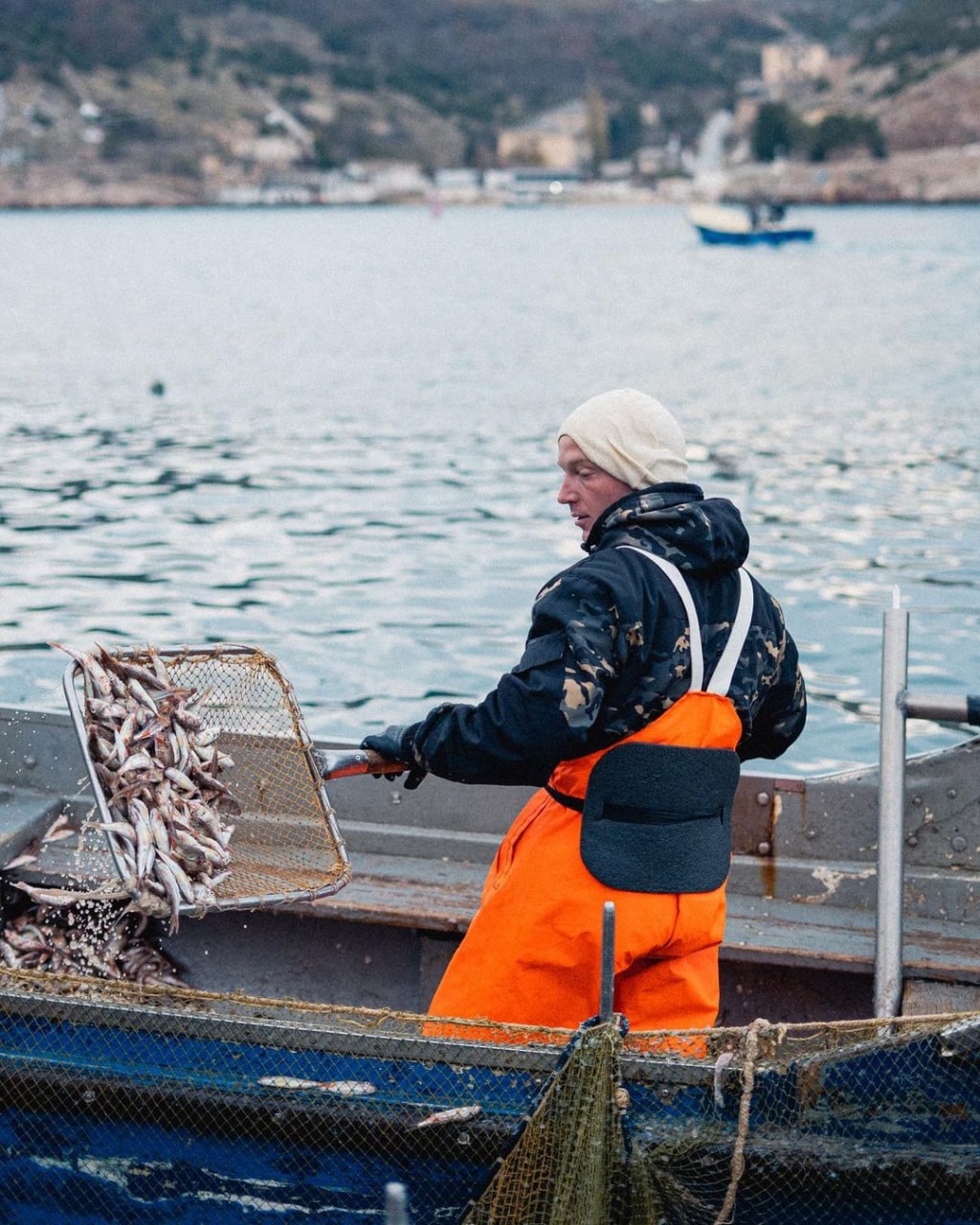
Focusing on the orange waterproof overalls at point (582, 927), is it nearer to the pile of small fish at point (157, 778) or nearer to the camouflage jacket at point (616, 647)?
the camouflage jacket at point (616, 647)

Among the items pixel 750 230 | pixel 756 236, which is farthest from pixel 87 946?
pixel 750 230

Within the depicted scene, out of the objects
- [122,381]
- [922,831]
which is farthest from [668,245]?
[922,831]

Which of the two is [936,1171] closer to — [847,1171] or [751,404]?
[847,1171]

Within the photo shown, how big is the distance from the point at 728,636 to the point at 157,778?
2.06 meters

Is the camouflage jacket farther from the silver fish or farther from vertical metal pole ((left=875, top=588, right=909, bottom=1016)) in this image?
vertical metal pole ((left=875, top=588, right=909, bottom=1016))

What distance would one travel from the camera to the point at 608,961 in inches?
145

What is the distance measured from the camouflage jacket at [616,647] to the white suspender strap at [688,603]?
0.02 metres

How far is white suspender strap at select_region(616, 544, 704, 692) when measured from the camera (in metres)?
3.82

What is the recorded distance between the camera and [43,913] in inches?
252

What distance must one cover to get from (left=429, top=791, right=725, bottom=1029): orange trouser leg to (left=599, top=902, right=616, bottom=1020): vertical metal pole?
11 centimetres

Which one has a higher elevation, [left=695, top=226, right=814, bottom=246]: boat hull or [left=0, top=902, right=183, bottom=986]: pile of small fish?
[left=0, top=902, right=183, bottom=986]: pile of small fish

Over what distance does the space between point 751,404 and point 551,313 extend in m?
24.3

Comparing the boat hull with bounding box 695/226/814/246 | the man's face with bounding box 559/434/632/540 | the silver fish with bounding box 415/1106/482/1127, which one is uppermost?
the man's face with bounding box 559/434/632/540

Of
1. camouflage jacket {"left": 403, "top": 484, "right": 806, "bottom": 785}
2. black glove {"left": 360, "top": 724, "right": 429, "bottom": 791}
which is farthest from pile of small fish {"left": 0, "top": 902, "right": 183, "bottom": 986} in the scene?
camouflage jacket {"left": 403, "top": 484, "right": 806, "bottom": 785}
